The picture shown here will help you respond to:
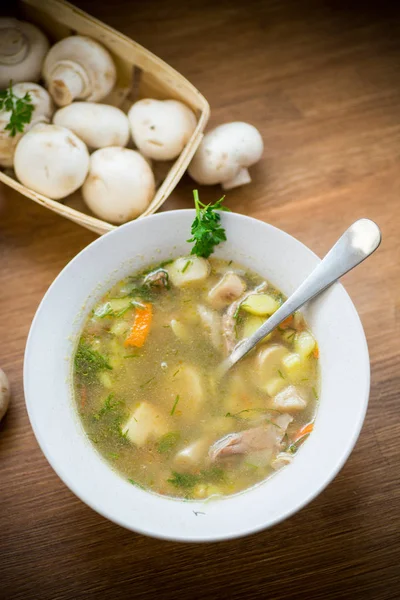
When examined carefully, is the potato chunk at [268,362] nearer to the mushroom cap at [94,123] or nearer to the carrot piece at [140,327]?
the carrot piece at [140,327]

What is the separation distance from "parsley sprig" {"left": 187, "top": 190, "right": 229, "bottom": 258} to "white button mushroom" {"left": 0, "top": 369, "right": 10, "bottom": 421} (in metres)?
0.67

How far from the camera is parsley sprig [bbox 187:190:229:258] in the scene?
1830 millimetres

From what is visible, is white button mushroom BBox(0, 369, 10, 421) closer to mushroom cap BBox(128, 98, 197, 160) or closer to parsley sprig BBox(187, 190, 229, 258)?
parsley sprig BBox(187, 190, 229, 258)

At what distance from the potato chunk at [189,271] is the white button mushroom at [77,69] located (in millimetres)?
694

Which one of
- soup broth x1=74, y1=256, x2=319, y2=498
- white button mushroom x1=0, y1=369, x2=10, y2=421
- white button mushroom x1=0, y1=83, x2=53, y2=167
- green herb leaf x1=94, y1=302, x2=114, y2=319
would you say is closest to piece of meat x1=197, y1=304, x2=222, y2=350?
soup broth x1=74, y1=256, x2=319, y2=498

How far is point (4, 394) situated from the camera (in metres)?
1.90

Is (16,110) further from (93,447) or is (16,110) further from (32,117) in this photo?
(93,447)

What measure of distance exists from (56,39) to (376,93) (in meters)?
1.18

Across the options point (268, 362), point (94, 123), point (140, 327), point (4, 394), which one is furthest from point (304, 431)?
point (94, 123)

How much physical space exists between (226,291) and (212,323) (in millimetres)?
105

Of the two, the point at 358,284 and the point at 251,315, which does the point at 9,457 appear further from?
the point at 358,284

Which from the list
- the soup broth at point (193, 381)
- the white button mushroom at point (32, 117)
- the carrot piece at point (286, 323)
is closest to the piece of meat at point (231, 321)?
the soup broth at point (193, 381)

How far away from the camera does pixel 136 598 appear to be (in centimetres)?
182

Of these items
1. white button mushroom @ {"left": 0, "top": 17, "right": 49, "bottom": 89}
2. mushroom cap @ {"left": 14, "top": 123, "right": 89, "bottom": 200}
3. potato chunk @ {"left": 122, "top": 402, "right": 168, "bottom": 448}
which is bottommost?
potato chunk @ {"left": 122, "top": 402, "right": 168, "bottom": 448}
